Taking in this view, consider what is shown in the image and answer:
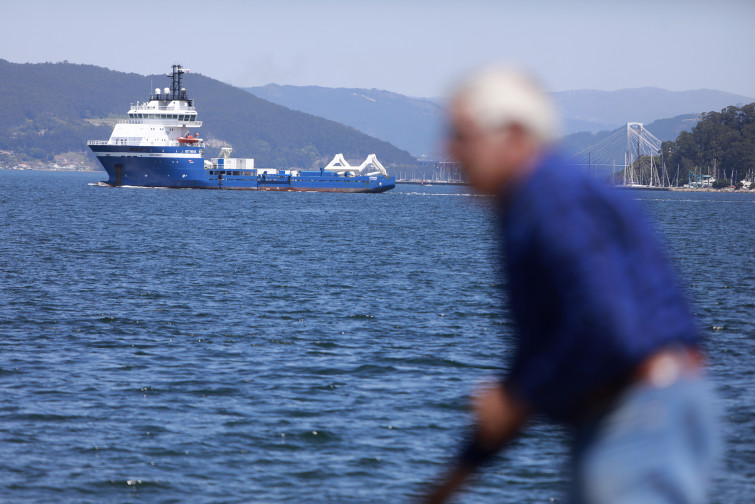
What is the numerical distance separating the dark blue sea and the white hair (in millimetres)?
269

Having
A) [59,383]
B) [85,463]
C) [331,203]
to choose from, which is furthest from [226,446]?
[331,203]

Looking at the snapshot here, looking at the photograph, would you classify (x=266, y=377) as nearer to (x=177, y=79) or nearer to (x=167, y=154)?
(x=167, y=154)

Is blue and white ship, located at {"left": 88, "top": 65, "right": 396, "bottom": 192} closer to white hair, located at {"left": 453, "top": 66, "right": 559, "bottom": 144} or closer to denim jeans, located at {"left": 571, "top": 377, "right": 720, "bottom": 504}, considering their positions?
white hair, located at {"left": 453, "top": 66, "right": 559, "bottom": 144}

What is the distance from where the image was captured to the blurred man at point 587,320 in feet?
7.57

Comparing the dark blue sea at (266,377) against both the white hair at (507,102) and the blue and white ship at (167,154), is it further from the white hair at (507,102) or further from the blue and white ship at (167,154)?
the blue and white ship at (167,154)

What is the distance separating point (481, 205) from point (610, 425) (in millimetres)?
697

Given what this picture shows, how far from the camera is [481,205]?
2643 mm

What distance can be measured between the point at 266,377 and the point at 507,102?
12566 mm

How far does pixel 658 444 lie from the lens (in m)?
2.34

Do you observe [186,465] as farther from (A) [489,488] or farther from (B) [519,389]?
(B) [519,389]

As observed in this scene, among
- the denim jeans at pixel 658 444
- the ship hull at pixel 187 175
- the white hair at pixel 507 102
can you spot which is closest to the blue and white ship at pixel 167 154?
A: the ship hull at pixel 187 175

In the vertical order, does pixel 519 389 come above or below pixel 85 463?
above

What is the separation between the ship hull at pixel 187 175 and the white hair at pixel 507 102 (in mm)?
98967

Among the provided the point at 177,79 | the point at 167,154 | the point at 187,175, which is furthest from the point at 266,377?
the point at 177,79
